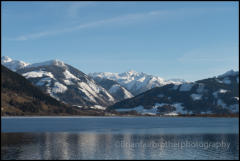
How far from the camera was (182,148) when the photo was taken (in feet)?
386

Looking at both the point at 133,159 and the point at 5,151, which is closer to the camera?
the point at 133,159

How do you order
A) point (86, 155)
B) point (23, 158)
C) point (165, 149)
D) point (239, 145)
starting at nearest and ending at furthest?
point (23, 158), point (86, 155), point (165, 149), point (239, 145)

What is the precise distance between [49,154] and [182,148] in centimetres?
4459

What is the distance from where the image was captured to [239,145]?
417ft

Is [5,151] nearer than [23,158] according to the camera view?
No

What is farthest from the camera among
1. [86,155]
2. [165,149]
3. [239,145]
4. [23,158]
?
[239,145]

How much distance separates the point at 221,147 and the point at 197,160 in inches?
1177

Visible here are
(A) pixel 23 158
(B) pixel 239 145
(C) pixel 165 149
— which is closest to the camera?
(A) pixel 23 158

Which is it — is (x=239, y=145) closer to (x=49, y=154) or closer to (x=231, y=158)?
(x=231, y=158)

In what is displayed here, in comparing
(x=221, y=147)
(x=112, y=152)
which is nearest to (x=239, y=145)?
(x=221, y=147)

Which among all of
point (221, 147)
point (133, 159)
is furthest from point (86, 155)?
point (221, 147)

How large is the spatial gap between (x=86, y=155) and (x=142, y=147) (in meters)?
26.5

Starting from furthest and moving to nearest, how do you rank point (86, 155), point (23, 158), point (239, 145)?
point (239, 145) → point (86, 155) → point (23, 158)

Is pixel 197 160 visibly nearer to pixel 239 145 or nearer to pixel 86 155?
pixel 86 155
